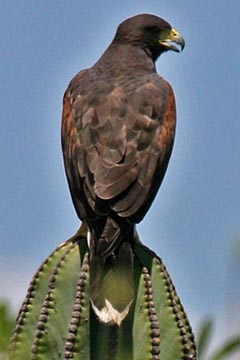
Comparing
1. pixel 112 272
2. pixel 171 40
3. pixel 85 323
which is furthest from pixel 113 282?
pixel 171 40

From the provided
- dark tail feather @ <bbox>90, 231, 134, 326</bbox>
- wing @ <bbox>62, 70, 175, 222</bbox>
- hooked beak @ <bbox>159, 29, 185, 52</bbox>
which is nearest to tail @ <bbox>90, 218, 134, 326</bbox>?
dark tail feather @ <bbox>90, 231, 134, 326</bbox>

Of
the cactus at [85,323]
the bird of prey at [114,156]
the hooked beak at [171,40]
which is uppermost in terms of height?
the hooked beak at [171,40]

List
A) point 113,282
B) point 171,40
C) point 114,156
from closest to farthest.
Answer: point 113,282 → point 114,156 → point 171,40

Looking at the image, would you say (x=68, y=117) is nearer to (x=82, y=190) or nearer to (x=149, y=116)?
(x=149, y=116)

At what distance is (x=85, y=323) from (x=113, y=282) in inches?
23.0

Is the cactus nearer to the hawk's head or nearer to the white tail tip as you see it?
the white tail tip

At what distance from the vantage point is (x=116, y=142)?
6.00m

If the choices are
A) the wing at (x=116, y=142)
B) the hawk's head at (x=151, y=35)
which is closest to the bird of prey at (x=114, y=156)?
the wing at (x=116, y=142)

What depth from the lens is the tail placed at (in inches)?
177

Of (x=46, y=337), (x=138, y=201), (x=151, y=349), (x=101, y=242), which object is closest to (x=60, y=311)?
(x=46, y=337)

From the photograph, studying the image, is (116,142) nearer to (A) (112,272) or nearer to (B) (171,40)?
(A) (112,272)

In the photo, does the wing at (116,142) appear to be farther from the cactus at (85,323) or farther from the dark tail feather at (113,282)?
the cactus at (85,323)

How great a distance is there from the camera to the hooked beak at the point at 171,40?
27.6 ft

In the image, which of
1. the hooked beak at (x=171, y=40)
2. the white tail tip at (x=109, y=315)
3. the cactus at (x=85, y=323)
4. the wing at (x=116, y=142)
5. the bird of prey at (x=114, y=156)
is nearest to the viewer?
the cactus at (x=85, y=323)
